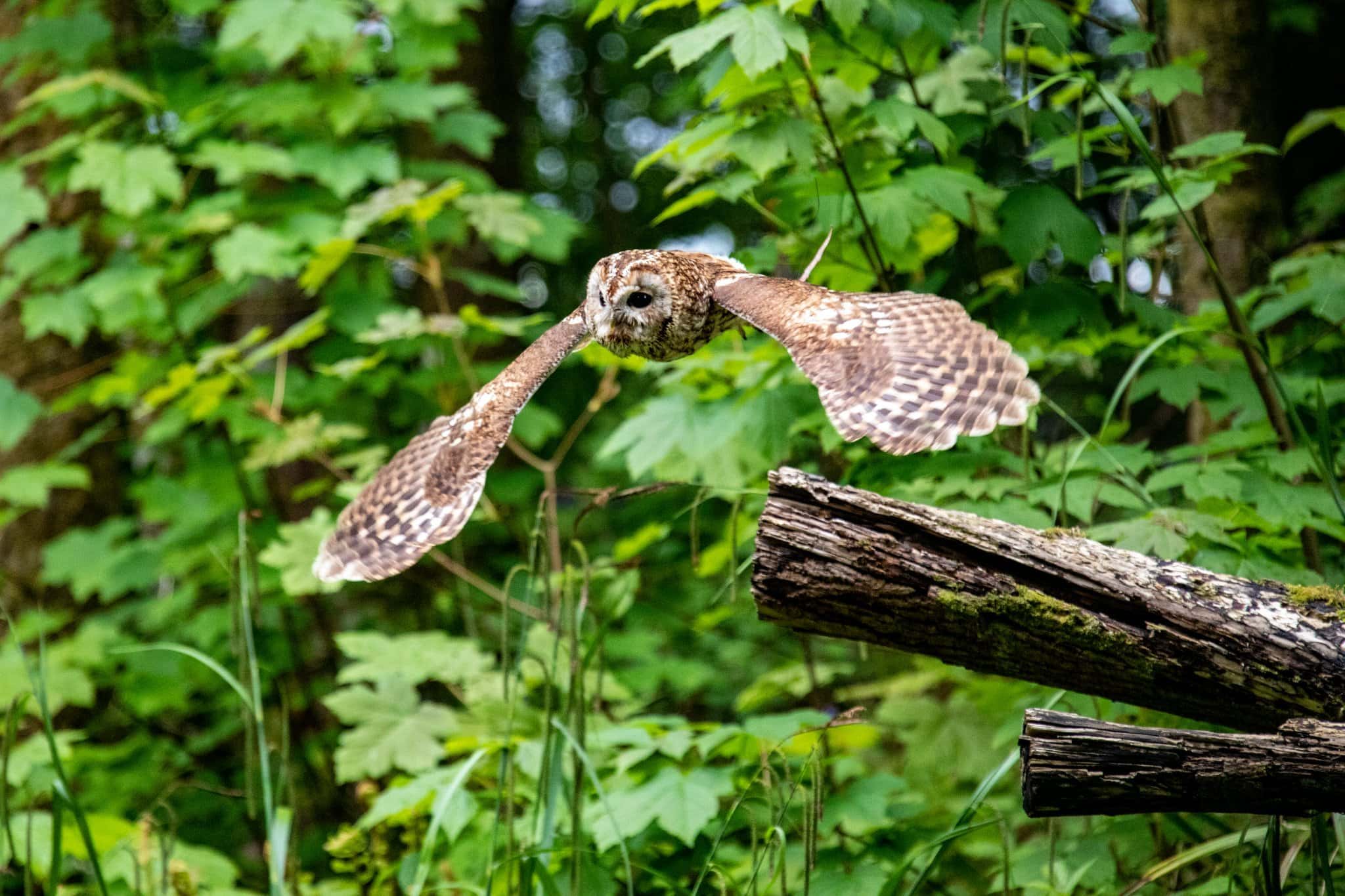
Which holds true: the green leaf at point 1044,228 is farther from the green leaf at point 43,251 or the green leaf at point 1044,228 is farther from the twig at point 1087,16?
the green leaf at point 43,251

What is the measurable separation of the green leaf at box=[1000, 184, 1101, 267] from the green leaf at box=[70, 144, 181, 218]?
10.1 feet

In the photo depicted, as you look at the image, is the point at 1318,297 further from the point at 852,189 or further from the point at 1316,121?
the point at 852,189

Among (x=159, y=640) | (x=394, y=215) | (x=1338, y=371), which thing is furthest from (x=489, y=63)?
(x=1338, y=371)

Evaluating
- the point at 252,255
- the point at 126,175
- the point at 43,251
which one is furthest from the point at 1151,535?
the point at 43,251

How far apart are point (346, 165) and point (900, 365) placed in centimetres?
325

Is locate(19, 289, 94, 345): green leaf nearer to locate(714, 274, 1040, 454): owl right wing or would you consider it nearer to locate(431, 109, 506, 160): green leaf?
locate(431, 109, 506, 160): green leaf

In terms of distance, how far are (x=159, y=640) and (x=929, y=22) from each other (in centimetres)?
452

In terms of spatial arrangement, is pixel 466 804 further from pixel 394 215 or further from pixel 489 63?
pixel 489 63

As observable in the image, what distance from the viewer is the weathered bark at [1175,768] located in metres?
1.69

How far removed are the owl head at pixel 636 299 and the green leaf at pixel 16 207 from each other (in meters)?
2.88

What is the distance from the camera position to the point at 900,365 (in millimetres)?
2271

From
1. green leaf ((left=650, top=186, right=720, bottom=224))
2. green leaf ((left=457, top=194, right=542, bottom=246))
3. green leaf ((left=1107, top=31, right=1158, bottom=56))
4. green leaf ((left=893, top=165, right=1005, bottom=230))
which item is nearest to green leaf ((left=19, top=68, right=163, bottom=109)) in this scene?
green leaf ((left=457, top=194, right=542, bottom=246))

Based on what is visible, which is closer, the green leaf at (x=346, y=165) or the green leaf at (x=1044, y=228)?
the green leaf at (x=1044, y=228)

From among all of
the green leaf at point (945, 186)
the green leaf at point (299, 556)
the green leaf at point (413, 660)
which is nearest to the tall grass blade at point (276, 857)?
the green leaf at point (413, 660)
